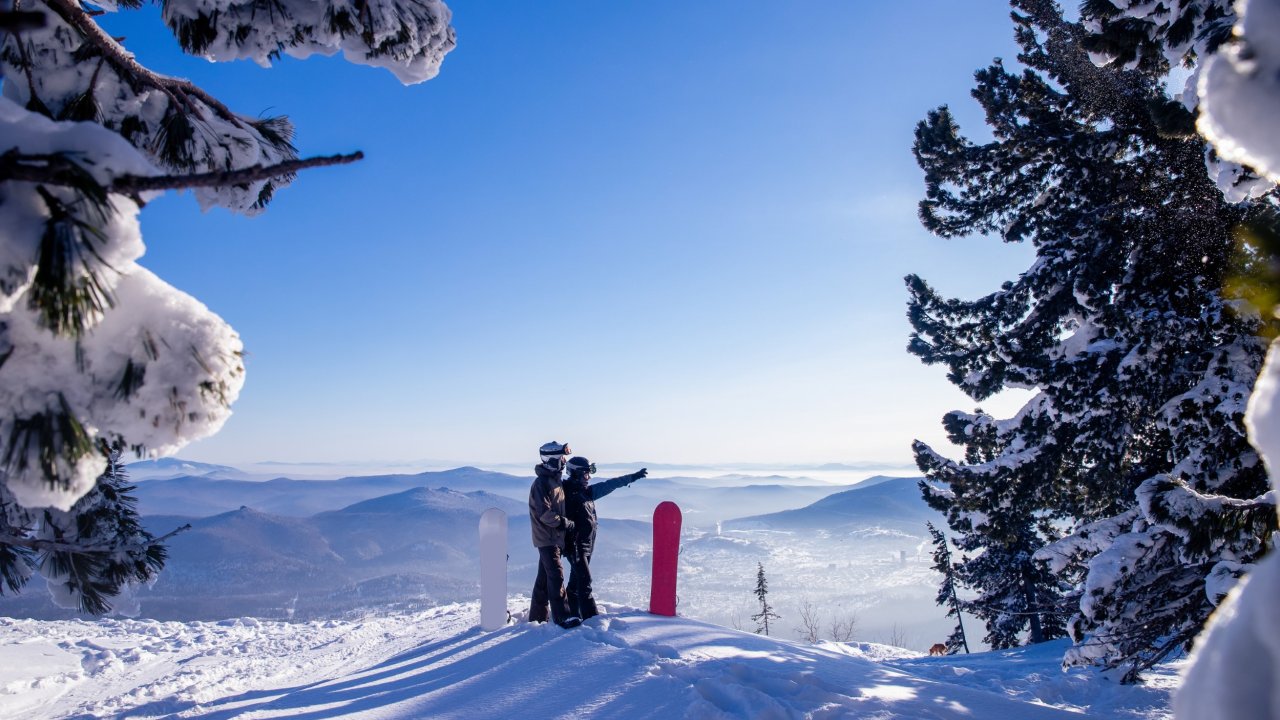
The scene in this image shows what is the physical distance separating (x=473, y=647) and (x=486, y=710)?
273cm

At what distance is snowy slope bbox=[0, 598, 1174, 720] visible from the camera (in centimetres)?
453

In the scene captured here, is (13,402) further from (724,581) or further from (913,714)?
(724,581)

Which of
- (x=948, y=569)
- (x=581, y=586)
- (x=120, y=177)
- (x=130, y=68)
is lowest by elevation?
(x=948, y=569)

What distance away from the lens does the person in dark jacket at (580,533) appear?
Result: 7.60 m

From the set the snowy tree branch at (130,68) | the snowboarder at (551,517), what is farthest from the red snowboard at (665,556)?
the snowy tree branch at (130,68)

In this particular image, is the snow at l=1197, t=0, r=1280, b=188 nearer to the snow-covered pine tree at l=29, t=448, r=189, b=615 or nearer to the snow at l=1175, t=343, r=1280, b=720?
the snow at l=1175, t=343, r=1280, b=720

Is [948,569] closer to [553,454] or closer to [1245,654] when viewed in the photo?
[553,454]

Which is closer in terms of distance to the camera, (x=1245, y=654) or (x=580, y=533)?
(x=1245, y=654)

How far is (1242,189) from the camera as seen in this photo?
452cm

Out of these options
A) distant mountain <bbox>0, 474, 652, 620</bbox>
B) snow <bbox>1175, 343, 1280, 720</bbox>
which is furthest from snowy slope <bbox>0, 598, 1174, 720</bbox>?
distant mountain <bbox>0, 474, 652, 620</bbox>

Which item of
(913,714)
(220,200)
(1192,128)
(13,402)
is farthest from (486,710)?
(1192,128)

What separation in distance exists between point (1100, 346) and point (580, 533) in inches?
292

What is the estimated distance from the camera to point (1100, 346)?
301 inches

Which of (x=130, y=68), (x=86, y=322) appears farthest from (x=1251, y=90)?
(x=130, y=68)
